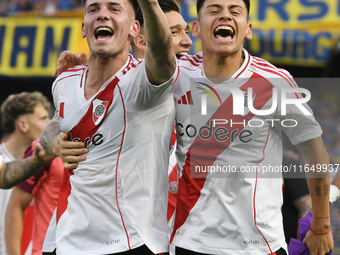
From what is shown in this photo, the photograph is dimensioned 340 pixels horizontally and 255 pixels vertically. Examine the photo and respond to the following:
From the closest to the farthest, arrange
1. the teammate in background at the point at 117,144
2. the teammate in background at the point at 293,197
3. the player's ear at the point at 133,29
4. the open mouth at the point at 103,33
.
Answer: the teammate in background at the point at 117,144
the open mouth at the point at 103,33
the player's ear at the point at 133,29
the teammate in background at the point at 293,197

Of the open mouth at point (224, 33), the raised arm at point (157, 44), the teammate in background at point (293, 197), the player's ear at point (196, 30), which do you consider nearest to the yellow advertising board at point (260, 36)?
the teammate in background at point (293, 197)

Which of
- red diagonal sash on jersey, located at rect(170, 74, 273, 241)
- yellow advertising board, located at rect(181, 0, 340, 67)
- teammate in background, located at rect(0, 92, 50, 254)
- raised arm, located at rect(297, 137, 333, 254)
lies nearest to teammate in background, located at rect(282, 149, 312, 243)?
raised arm, located at rect(297, 137, 333, 254)

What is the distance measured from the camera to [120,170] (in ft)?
10.8

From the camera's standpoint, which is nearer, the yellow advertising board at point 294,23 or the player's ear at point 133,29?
the player's ear at point 133,29

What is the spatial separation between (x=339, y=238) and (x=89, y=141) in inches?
249

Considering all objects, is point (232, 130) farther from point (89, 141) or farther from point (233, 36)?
point (89, 141)

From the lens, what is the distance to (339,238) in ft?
28.3

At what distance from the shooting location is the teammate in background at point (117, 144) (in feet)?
10.6

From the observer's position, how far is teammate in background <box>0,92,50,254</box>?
6.09 m

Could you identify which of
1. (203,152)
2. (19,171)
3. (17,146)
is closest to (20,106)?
(17,146)

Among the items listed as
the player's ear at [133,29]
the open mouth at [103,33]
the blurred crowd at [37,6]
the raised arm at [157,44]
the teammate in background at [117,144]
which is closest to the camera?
the raised arm at [157,44]

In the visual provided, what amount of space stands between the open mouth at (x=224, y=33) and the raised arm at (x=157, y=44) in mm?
621

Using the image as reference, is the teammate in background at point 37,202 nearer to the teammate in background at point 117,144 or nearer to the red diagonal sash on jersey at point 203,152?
the teammate in background at point 117,144

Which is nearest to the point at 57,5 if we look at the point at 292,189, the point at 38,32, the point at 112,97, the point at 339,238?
the point at 38,32
